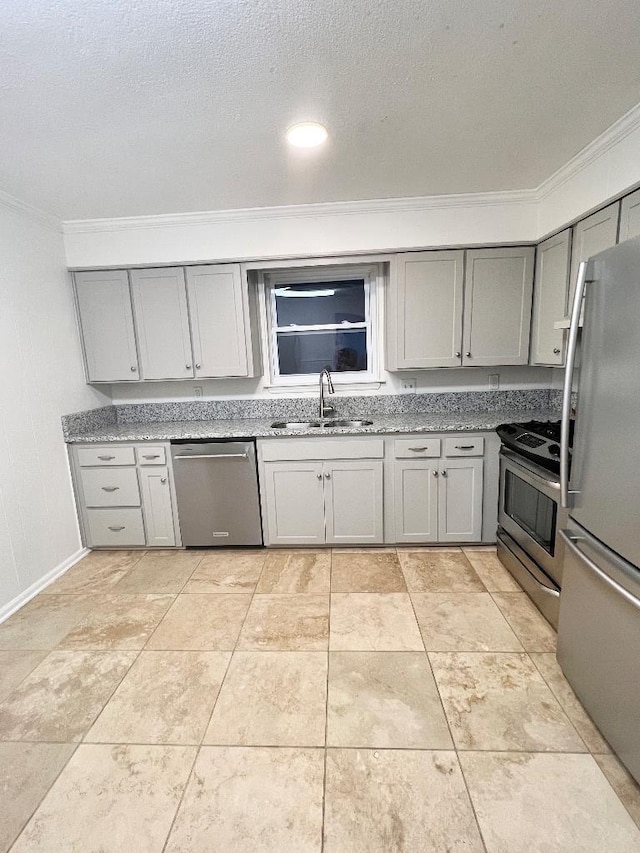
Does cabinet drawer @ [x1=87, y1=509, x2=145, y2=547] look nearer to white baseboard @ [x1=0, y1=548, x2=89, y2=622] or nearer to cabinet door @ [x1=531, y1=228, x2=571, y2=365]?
white baseboard @ [x1=0, y1=548, x2=89, y2=622]

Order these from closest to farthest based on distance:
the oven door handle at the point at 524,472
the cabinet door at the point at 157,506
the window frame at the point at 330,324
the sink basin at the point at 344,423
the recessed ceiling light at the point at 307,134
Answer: the recessed ceiling light at the point at 307,134, the oven door handle at the point at 524,472, the cabinet door at the point at 157,506, the sink basin at the point at 344,423, the window frame at the point at 330,324

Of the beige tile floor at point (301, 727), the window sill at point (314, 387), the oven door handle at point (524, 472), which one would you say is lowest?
the beige tile floor at point (301, 727)

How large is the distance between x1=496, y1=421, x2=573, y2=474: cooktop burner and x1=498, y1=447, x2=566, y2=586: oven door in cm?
6

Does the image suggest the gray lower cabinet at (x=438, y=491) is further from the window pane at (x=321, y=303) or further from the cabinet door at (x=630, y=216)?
the cabinet door at (x=630, y=216)

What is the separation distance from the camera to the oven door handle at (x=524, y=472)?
191 cm

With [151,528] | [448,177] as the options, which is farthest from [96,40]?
[151,528]

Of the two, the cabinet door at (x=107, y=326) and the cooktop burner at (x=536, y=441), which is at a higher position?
the cabinet door at (x=107, y=326)

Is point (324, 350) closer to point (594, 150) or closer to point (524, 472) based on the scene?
point (524, 472)

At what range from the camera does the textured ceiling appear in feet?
4.02

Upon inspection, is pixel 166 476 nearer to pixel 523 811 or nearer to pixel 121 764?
pixel 121 764

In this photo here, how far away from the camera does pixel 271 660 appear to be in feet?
6.04

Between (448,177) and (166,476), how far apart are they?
2757 mm

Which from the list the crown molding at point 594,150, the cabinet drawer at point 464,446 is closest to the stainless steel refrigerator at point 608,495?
the crown molding at point 594,150

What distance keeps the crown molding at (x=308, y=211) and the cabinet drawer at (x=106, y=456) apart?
162 cm
